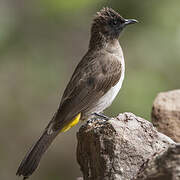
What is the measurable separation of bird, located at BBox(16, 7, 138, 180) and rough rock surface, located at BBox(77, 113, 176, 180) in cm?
95

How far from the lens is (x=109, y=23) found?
21.4 feet

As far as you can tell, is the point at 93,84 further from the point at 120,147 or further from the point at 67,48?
the point at 67,48

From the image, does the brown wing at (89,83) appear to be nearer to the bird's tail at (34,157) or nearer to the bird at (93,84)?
the bird at (93,84)

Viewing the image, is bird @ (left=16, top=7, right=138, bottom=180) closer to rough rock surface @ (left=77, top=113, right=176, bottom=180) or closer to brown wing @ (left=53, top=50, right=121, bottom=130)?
brown wing @ (left=53, top=50, right=121, bottom=130)

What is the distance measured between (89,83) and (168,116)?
3.14 ft

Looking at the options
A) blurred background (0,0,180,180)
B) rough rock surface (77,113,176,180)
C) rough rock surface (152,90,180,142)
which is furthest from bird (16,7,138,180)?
rough rock surface (77,113,176,180)

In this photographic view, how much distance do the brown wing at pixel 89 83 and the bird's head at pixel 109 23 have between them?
1.03 feet

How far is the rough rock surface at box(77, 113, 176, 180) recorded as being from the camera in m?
4.05

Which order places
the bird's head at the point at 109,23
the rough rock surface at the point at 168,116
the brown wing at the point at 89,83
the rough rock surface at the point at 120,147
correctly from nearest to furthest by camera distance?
the rough rock surface at the point at 120,147 < the rough rock surface at the point at 168,116 < the brown wing at the point at 89,83 < the bird's head at the point at 109,23

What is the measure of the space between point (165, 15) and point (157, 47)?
0.41 meters

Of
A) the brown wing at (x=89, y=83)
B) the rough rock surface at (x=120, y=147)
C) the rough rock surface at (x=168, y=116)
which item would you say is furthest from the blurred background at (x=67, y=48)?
the rough rock surface at (x=120, y=147)

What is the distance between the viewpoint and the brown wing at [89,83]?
19.1ft

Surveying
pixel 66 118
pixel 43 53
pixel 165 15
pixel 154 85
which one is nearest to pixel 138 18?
pixel 165 15

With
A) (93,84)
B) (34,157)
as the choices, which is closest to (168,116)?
(93,84)
